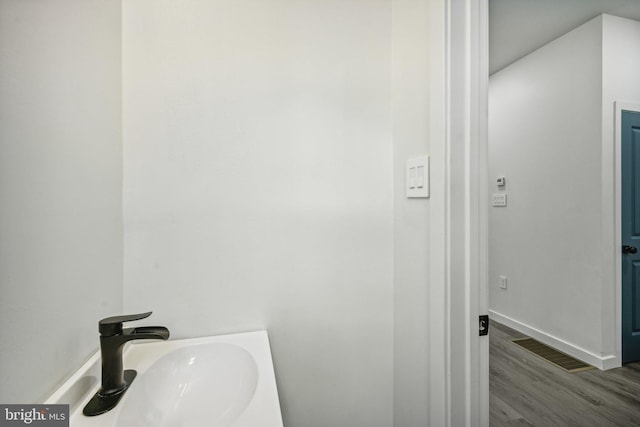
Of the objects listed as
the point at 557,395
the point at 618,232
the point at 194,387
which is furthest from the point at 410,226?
the point at 618,232

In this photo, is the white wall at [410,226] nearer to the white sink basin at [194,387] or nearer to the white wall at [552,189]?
the white sink basin at [194,387]

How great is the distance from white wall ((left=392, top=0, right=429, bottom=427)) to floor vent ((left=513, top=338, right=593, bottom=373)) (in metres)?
1.90

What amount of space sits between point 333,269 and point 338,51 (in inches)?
33.8

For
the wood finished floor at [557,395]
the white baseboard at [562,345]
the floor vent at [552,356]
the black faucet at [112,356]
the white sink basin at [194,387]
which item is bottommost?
the floor vent at [552,356]

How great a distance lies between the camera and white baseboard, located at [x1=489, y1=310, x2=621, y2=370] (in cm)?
206

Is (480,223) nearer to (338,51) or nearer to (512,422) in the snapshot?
(338,51)

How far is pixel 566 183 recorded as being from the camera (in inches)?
91.2

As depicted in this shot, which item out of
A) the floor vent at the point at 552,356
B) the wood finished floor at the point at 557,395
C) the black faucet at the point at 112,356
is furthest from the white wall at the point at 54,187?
the floor vent at the point at 552,356

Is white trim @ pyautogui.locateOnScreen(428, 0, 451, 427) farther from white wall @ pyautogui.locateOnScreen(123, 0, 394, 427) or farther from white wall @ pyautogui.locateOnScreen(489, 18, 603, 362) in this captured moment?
white wall @ pyautogui.locateOnScreen(489, 18, 603, 362)

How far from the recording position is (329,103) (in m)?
1.08

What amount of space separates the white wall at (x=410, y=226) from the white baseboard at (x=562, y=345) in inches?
80.0

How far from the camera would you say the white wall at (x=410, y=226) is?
91cm

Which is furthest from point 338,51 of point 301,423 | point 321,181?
point 301,423

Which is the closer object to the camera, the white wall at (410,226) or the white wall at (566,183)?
the white wall at (410,226)
